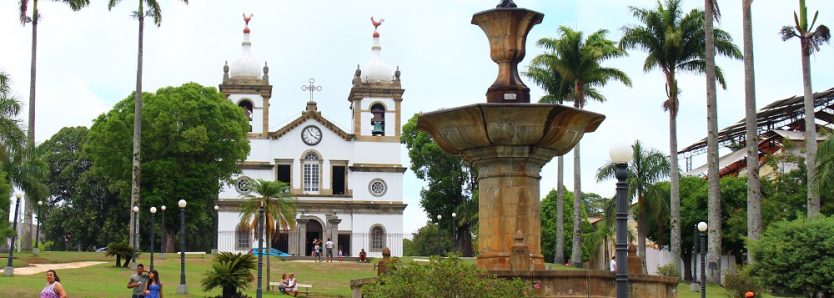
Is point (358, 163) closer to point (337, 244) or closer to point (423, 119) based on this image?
point (337, 244)

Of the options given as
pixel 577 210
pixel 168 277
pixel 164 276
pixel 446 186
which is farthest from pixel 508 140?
pixel 446 186

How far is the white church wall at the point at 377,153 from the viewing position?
75.9m

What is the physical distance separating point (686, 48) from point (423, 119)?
83.7 ft

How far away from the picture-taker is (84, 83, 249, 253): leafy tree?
57.2 m

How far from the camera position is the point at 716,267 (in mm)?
39594

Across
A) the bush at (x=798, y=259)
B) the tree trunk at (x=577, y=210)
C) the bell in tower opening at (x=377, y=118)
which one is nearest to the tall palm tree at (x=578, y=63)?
the tree trunk at (x=577, y=210)

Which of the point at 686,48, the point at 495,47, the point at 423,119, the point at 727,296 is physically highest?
the point at 686,48

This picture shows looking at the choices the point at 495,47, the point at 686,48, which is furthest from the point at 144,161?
the point at 495,47

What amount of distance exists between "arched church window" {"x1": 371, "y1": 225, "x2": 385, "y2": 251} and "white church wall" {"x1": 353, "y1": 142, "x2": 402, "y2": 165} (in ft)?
13.6

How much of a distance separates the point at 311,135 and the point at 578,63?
93.5 feet

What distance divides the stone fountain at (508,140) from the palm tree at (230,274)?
30.2ft

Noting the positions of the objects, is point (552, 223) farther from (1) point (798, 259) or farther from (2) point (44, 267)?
(1) point (798, 259)

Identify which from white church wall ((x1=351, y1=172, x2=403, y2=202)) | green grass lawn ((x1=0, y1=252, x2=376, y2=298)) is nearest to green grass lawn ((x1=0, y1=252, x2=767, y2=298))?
green grass lawn ((x1=0, y1=252, x2=376, y2=298))

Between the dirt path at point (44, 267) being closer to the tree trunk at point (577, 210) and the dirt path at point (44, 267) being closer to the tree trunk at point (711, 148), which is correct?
the tree trunk at point (577, 210)
